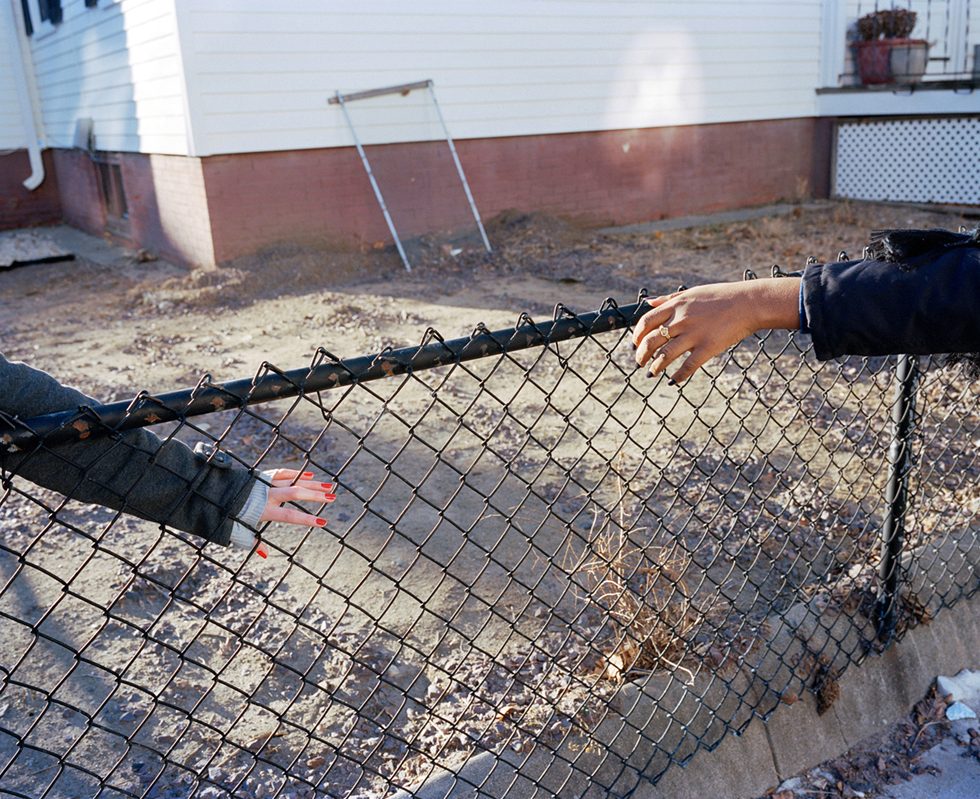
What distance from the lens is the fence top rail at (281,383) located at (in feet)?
4.85

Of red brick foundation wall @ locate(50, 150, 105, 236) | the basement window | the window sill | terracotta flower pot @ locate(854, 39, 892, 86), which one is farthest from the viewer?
terracotta flower pot @ locate(854, 39, 892, 86)

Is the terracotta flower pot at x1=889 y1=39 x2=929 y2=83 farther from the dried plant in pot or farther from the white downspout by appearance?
the white downspout

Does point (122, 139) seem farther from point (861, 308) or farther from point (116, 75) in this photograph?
point (861, 308)

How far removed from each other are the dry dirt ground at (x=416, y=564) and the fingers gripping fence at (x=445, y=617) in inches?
0.6

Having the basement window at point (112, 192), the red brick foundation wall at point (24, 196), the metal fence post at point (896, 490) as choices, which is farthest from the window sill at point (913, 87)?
the red brick foundation wall at point (24, 196)

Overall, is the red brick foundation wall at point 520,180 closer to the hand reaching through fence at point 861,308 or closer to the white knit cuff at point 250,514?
the white knit cuff at point 250,514

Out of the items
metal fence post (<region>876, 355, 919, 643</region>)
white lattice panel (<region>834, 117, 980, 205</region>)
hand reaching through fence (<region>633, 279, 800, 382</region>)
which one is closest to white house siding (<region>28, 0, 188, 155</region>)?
metal fence post (<region>876, 355, 919, 643</region>)

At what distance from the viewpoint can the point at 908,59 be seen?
1241cm

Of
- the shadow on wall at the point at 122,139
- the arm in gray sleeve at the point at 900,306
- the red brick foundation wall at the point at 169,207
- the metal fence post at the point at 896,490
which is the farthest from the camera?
the shadow on wall at the point at 122,139

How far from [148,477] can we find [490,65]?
9.21m

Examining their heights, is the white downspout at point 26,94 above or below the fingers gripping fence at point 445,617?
above

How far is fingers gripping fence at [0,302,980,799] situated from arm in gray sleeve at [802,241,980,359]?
538mm

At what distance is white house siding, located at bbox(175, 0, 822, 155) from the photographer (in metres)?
8.62

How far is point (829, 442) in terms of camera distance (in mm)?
4512
